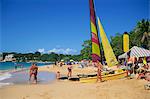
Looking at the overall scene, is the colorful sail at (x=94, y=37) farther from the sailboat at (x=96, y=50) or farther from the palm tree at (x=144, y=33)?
the palm tree at (x=144, y=33)

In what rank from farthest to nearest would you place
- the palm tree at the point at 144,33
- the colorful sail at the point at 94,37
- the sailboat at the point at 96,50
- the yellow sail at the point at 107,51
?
the palm tree at the point at 144,33
the yellow sail at the point at 107,51
the colorful sail at the point at 94,37
the sailboat at the point at 96,50

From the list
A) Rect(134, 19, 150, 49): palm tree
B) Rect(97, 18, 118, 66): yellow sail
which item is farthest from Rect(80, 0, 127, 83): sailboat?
Rect(134, 19, 150, 49): palm tree

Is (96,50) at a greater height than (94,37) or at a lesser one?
lesser

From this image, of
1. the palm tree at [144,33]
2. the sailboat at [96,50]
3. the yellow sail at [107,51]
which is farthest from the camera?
the palm tree at [144,33]

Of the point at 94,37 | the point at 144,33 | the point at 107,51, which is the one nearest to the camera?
the point at 94,37

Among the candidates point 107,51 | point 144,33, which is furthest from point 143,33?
point 107,51

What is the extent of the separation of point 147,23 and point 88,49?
25.1 m

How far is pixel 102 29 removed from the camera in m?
15.8

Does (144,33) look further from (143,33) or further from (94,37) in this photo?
(94,37)

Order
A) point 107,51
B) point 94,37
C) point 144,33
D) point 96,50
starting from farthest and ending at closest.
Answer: point 144,33
point 107,51
point 94,37
point 96,50

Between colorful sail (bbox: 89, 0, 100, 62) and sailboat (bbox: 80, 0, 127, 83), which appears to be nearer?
sailboat (bbox: 80, 0, 127, 83)

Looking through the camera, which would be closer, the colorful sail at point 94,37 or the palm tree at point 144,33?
the colorful sail at point 94,37

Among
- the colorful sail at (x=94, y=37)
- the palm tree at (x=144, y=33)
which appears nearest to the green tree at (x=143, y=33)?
the palm tree at (x=144, y=33)

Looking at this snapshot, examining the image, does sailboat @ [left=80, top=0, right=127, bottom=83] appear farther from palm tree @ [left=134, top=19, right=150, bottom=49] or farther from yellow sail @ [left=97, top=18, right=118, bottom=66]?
palm tree @ [left=134, top=19, right=150, bottom=49]
